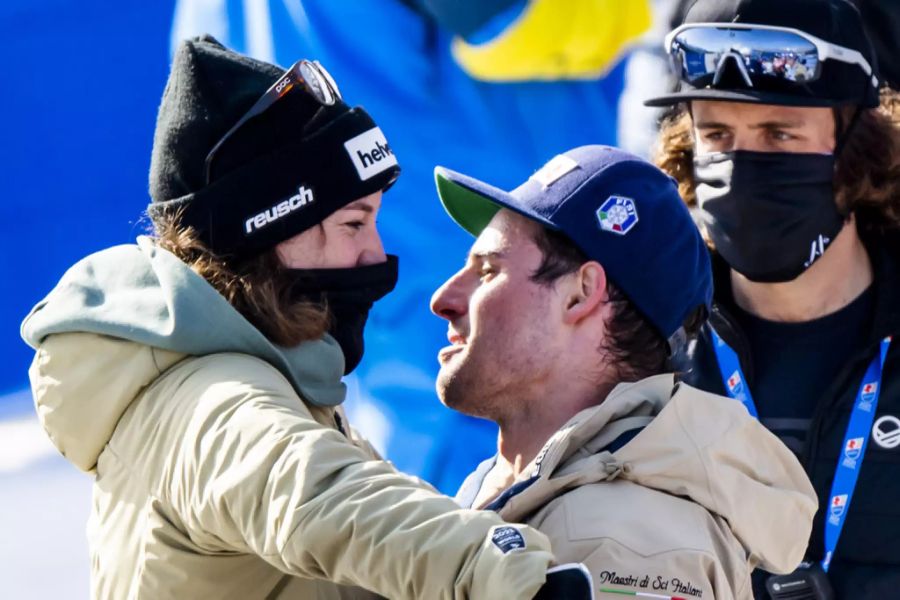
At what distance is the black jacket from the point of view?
3.10 metres

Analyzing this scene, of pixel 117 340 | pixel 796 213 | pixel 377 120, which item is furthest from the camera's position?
pixel 377 120

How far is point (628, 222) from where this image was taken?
102 inches

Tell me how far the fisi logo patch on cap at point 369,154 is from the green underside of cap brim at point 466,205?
0.15 m

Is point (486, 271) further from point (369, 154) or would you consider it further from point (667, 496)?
point (667, 496)

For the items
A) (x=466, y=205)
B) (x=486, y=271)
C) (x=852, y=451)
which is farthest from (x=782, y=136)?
(x=486, y=271)

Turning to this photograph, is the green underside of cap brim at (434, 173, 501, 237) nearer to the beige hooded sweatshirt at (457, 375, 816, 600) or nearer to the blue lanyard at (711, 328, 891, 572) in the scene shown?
the beige hooded sweatshirt at (457, 375, 816, 600)

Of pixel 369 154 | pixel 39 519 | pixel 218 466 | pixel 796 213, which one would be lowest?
pixel 39 519

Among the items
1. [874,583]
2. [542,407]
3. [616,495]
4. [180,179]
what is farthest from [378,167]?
[874,583]

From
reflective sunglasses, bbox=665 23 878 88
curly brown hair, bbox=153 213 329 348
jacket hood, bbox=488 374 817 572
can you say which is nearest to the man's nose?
curly brown hair, bbox=153 213 329 348

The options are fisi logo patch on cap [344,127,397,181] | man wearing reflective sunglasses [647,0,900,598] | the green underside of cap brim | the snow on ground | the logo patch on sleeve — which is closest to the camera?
the logo patch on sleeve

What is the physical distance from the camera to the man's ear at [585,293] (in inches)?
102

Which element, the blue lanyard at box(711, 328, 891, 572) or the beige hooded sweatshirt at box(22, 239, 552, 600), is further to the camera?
the blue lanyard at box(711, 328, 891, 572)

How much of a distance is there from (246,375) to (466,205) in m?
0.88

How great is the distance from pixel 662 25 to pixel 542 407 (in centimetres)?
138
